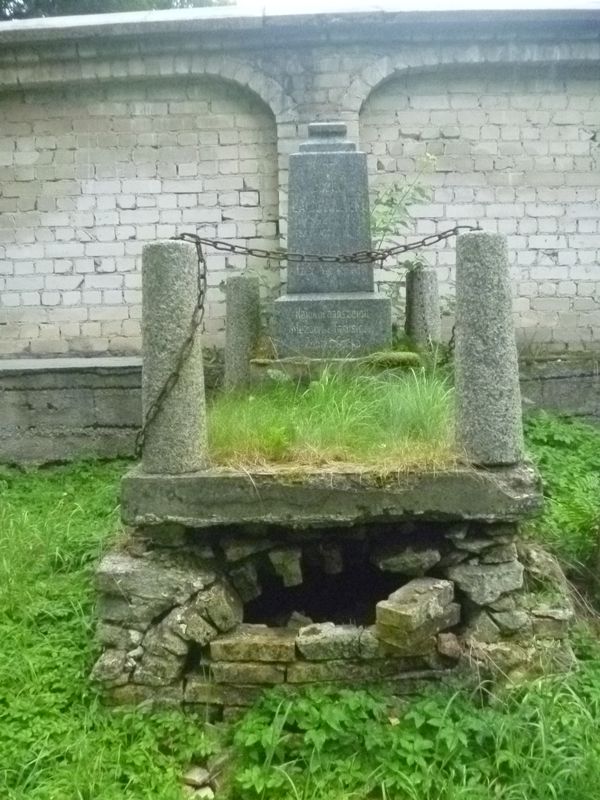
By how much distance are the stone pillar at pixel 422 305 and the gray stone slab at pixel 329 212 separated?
624 millimetres

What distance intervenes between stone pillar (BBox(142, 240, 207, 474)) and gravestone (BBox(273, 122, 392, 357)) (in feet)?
6.03

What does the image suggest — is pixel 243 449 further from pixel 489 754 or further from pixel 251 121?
pixel 251 121

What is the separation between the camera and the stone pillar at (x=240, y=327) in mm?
5793

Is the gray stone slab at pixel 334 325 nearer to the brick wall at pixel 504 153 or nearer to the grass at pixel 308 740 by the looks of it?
the grass at pixel 308 740

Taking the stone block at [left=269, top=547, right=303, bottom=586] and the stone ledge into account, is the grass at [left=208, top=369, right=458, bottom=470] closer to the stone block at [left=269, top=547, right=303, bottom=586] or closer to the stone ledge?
the stone ledge

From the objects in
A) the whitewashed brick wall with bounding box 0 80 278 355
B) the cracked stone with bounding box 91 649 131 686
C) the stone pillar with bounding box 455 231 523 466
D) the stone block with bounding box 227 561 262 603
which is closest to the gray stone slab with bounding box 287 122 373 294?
the stone pillar with bounding box 455 231 523 466

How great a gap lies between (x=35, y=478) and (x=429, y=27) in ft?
19.6

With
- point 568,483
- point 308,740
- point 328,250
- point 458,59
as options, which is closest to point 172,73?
point 458,59

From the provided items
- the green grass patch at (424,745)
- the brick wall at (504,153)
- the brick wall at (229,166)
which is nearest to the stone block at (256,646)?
the green grass patch at (424,745)

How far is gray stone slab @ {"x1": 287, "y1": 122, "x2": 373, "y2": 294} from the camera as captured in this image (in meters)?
5.50

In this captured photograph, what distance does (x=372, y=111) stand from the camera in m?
8.66

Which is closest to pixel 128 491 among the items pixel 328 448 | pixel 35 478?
pixel 328 448

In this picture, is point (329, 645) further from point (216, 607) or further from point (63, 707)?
point (63, 707)

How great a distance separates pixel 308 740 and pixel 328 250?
338cm
